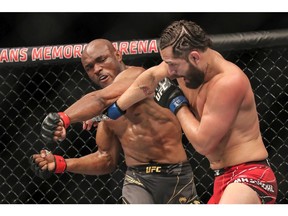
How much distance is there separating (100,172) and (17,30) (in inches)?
42.4

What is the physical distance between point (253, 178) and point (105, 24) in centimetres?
162

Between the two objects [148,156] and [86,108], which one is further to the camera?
[148,156]

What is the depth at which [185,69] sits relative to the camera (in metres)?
2.17

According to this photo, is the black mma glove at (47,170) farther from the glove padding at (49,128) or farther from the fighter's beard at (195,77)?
the fighter's beard at (195,77)

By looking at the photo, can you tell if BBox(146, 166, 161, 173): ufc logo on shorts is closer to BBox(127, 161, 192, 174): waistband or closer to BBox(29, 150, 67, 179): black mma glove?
BBox(127, 161, 192, 174): waistband

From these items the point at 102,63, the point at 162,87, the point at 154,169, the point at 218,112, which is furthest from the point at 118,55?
the point at 218,112

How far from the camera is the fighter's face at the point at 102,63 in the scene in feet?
9.34

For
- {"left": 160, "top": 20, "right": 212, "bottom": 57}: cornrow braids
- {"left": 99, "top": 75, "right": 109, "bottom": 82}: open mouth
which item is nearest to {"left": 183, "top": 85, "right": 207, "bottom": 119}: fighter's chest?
{"left": 160, "top": 20, "right": 212, "bottom": 57}: cornrow braids

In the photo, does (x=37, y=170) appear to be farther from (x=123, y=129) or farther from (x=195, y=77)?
(x=195, y=77)

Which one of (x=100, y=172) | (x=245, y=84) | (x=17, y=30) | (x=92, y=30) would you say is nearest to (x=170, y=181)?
(x=100, y=172)

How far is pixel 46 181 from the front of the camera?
131 inches

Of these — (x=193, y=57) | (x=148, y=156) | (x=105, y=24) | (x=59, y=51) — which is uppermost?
(x=105, y=24)

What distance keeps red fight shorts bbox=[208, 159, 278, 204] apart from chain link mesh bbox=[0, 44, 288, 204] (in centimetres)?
94

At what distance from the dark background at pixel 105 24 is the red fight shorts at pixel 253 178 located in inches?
53.1
